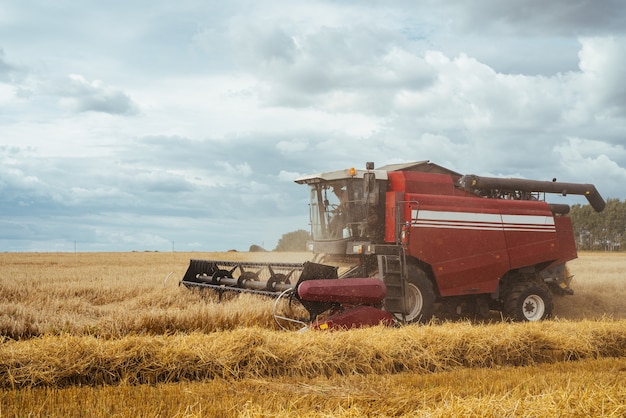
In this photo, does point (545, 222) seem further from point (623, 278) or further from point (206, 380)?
point (206, 380)

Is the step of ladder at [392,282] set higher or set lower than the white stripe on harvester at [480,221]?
lower

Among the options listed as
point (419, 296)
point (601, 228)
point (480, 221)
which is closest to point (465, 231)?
point (480, 221)

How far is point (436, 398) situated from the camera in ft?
15.9

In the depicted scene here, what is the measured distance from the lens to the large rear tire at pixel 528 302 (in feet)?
34.9

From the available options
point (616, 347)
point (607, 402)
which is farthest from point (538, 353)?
point (607, 402)

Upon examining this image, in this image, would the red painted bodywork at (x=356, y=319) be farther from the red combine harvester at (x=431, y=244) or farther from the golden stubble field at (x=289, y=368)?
the golden stubble field at (x=289, y=368)

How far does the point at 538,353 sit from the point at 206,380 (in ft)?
12.4

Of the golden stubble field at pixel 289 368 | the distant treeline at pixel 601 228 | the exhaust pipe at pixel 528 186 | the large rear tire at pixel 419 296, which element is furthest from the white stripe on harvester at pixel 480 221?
the distant treeline at pixel 601 228

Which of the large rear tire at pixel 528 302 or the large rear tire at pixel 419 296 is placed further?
the large rear tire at pixel 528 302

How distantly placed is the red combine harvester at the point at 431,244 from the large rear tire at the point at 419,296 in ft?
0.05

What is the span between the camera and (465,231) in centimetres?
1038

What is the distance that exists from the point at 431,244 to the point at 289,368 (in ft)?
15.1

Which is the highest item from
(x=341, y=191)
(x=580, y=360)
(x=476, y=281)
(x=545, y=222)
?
(x=341, y=191)

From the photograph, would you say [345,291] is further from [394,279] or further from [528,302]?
[528,302]
